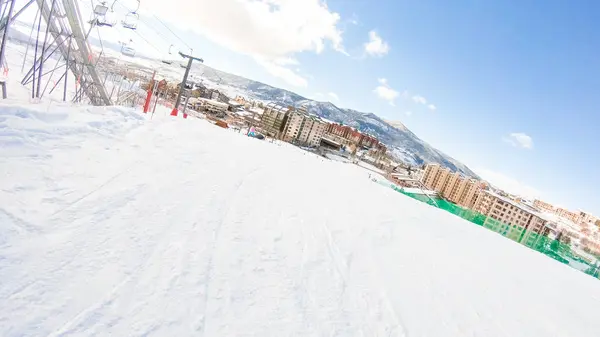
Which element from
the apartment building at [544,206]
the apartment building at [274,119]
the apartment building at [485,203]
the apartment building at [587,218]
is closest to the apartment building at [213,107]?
the apartment building at [274,119]

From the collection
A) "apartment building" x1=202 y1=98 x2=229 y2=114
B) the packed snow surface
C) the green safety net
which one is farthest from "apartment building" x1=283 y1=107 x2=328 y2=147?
the packed snow surface

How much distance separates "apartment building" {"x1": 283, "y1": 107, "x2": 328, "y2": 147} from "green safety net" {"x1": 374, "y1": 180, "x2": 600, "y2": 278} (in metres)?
69.7

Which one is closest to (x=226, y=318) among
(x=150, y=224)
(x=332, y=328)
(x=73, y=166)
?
(x=332, y=328)

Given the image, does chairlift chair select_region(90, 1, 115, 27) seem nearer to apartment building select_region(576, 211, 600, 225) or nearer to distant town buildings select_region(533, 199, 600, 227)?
distant town buildings select_region(533, 199, 600, 227)

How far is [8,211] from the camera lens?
323 cm

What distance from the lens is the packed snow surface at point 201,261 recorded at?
2617mm

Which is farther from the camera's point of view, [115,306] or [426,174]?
[426,174]

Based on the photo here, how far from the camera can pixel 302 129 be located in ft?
299

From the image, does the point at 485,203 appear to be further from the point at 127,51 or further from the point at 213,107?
the point at 127,51

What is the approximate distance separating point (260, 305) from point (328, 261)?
185 centimetres

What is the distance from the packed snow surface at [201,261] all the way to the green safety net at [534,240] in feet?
30.0

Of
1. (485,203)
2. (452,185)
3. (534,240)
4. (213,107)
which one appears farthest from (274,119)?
(534,240)

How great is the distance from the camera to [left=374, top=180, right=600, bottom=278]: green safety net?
14.8 metres

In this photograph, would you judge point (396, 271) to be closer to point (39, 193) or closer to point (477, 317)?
point (477, 317)
